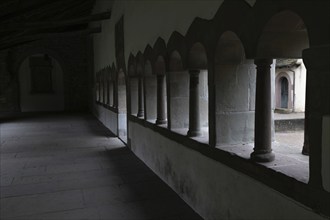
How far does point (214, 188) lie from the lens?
93.5 inches

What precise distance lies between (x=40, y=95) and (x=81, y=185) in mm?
11846

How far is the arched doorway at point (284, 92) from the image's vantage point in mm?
8002

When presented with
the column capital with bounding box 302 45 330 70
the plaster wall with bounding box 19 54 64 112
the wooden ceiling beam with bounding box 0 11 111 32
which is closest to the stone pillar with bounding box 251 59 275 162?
the column capital with bounding box 302 45 330 70

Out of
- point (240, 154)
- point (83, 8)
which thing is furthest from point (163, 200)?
point (83, 8)

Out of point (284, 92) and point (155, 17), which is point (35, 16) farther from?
point (284, 92)

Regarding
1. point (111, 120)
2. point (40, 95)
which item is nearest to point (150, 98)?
point (111, 120)

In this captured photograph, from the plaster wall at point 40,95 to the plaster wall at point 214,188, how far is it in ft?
38.1

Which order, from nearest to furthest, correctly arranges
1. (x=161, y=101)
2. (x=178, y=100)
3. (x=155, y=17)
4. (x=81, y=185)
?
1. (x=178, y=100)
2. (x=81, y=185)
3. (x=155, y=17)
4. (x=161, y=101)

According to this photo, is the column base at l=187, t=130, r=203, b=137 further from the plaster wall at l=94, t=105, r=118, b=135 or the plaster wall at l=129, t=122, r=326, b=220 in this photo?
the plaster wall at l=94, t=105, r=118, b=135

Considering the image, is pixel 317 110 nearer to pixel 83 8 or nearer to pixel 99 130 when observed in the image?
pixel 99 130

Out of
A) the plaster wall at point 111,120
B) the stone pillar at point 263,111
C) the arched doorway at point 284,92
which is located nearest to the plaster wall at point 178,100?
the stone pillar at point 263,111

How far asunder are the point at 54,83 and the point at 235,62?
13497 mm

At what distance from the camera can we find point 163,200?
3.00 metres

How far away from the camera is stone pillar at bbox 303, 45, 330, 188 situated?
4.33ft
